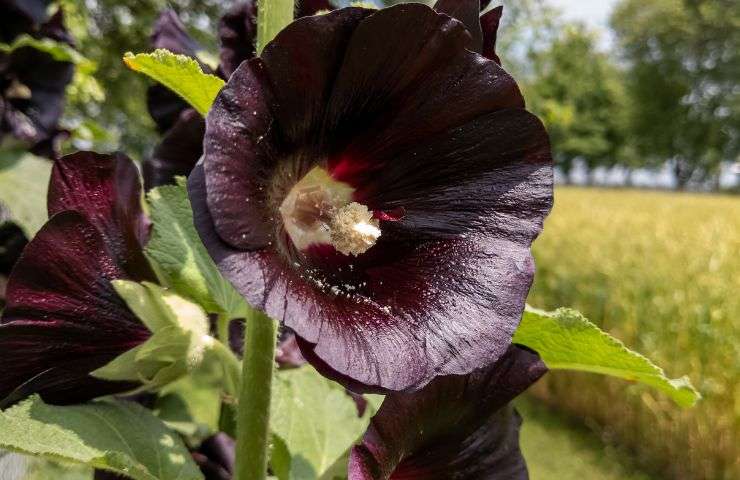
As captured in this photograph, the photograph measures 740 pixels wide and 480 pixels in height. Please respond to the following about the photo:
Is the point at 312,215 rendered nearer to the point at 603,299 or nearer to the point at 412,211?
the point at 412,211

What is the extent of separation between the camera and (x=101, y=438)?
0.49 metres

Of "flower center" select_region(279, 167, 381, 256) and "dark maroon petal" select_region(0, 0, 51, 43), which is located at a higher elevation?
"flower center" select_region(279, 167, 381, 256)

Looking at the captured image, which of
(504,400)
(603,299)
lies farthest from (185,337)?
(603,299)

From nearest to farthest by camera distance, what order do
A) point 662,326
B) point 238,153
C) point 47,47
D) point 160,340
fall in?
point 238,153 < point 160,340 < point 47,47 < point 662,326

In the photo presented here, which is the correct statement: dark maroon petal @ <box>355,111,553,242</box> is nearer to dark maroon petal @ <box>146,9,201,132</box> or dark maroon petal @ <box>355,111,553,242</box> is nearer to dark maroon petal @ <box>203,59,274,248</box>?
dark maroon petal @ <box>203,59,274,248</box>

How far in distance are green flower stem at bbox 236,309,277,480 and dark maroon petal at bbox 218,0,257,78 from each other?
229mm

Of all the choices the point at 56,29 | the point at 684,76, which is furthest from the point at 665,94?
the point at 56,29

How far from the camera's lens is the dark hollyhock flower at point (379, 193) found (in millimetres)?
372

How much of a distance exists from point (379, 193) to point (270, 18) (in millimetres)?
139

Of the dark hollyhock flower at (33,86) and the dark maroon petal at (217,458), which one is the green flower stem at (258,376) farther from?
the dark hollyhock flower at (33,86)

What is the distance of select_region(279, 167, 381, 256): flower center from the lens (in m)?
0.50

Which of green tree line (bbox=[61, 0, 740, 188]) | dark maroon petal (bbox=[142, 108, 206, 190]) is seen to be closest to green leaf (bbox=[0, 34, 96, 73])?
dark maroon petal (bbox=[142, 108, 206, 190])

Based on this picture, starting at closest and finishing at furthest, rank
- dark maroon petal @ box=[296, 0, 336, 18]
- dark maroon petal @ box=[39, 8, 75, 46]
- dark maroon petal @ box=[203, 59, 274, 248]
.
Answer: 1. dark maroon petal @ box=[203, 59, 274, 248]
2. dark maroon petal @ box=[296, 0, 336, 18]
3. dark maroon petal @ box=[39, 8, 75, 46]

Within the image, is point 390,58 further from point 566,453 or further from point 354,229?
point 566,453
